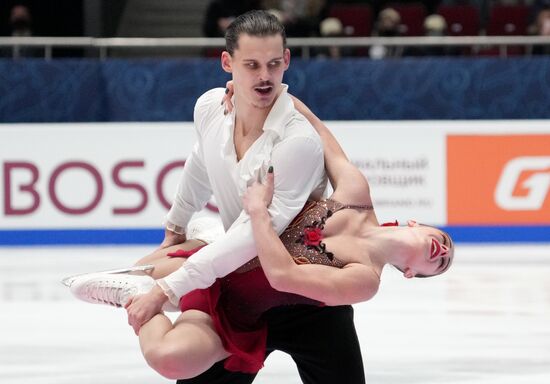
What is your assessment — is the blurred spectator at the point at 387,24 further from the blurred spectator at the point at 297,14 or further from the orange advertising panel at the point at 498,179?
the orange advertising panel at the point at 498,179

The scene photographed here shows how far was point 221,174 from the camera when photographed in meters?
3.71

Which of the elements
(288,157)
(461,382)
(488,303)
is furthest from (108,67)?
(288,157)

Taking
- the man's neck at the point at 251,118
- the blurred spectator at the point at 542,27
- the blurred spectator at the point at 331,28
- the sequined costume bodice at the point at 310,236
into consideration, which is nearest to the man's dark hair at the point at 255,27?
the man's neck at the point at 251,118

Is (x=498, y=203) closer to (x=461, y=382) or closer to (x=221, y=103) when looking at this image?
(x=461, y=382)

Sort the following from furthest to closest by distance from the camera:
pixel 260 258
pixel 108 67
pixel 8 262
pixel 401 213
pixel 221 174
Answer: pixel 108 67
pixel 401 213
pixel 8 262
pixel 221 174
pixel 260 258

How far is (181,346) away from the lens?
343 cm

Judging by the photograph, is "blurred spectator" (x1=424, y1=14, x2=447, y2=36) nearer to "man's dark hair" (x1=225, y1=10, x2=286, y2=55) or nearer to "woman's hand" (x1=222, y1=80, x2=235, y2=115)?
"woman's hand" (x1=222, y1=80, x2=235, y2=115)

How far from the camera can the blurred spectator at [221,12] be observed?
1146cm

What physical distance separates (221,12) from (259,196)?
8212 mm

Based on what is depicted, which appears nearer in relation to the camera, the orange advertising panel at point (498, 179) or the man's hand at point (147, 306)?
the man's hand at point (147, 306)

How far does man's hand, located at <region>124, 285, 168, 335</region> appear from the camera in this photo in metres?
3.53

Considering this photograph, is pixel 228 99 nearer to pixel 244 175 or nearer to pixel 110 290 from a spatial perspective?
pixel 244 175

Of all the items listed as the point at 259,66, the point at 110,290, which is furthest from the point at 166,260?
the point at 259,66

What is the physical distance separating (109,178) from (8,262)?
131 centimetres
